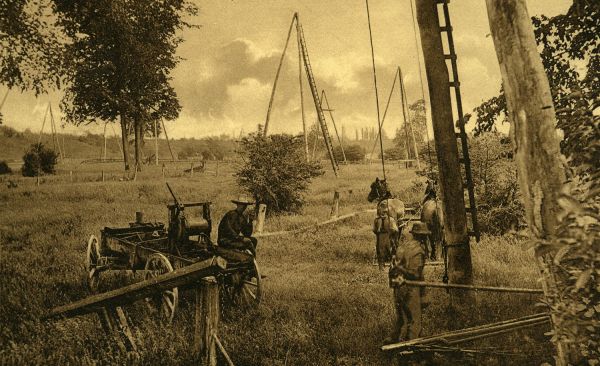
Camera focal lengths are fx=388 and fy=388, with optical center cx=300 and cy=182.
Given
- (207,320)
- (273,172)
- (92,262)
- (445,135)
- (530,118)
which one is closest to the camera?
(530,118)

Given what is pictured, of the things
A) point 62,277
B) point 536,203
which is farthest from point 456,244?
point 62,277

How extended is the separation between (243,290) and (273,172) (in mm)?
9996

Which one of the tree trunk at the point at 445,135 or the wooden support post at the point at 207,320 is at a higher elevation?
the tree trunk at the point at 445,135

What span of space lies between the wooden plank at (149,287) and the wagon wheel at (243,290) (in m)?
2.80

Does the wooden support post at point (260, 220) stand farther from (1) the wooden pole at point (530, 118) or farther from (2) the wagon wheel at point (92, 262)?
(1) the wooden pole at point (530, 118)

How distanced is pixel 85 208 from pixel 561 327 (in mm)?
18613

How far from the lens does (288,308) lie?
6.46 meters

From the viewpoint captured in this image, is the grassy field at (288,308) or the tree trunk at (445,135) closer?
the grassy field at (288,308)

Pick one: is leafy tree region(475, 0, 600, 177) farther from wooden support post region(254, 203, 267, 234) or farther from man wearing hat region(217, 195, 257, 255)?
wooden support post region(254, 203, 267, 234)

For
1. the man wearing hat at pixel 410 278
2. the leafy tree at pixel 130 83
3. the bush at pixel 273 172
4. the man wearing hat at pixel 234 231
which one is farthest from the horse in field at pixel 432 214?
the leafy tree at pixel 130 83

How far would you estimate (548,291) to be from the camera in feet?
9.85

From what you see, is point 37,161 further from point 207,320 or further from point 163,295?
point 207,320

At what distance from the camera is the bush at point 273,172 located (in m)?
16.9

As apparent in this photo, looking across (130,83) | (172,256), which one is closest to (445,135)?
(172,256)
